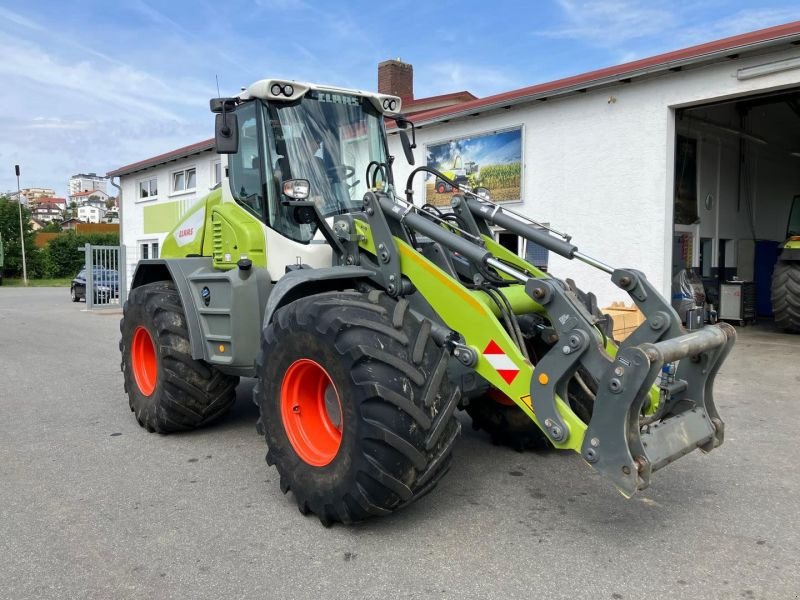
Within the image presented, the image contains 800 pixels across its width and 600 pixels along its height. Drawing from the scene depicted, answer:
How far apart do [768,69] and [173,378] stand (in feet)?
28.9

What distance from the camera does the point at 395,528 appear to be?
373 cm

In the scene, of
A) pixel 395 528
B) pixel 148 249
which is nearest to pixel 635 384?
pixel 395 528

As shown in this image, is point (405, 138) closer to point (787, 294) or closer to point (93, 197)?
point (787, 294)

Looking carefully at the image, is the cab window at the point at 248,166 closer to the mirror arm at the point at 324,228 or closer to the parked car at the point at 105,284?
the mirror arm at the point at 324,228

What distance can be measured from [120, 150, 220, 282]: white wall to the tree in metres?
24.7

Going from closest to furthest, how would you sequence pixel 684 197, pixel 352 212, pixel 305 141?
pixel 352 212
pixel 305 141
pixel 684 197

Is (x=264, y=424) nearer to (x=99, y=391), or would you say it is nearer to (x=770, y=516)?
(x=770, y=516)

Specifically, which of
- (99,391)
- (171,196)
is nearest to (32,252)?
(171,196)

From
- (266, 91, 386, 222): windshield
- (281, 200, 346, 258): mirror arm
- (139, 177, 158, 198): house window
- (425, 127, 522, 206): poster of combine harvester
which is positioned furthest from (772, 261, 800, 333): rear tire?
(139, 177, 158, 198): house window

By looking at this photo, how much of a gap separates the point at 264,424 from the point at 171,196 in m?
20.1

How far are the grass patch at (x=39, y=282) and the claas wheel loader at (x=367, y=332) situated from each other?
39250mm

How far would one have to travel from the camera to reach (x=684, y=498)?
4.19 m

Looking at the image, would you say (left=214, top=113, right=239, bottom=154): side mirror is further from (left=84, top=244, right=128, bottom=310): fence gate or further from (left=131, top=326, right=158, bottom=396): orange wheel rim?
(left=84, top=244, right=128, bottom=310): fence gate

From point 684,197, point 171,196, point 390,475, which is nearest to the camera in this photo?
point 390,475
